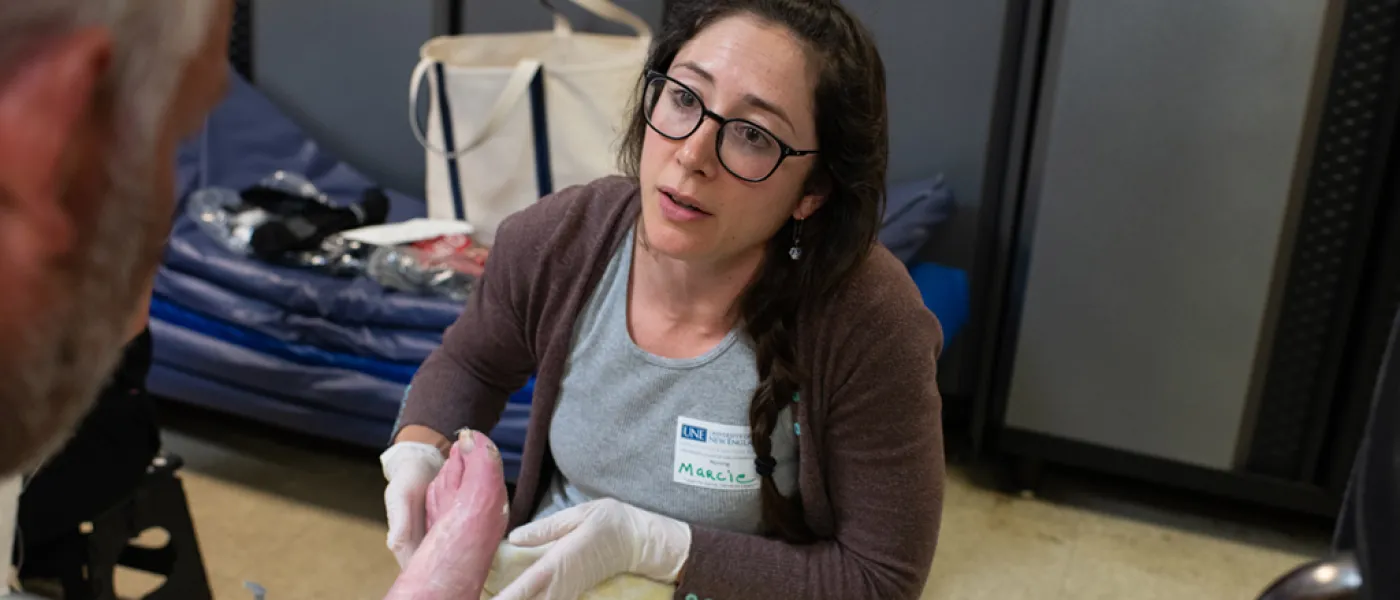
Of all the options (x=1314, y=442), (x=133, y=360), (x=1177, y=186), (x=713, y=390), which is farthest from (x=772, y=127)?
(x=1314, y=442)

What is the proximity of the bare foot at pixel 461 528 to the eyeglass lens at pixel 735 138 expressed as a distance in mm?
372

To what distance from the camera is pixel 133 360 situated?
1504 mm

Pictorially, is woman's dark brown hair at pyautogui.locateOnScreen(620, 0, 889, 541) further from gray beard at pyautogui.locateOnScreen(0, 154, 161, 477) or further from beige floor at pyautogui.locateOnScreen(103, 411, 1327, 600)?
beige floor at pyautogui.locateOnScreen(103, 411, 1327, 600)

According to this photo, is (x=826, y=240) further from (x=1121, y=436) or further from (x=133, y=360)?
(x=1121, y=436)

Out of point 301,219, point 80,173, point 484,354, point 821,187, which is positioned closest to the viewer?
point 80,173

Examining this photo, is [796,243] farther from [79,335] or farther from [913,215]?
[913,215]

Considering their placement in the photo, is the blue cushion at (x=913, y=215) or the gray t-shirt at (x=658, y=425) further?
the blue cushion at (x=913, y=215)

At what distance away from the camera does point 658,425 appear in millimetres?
1134

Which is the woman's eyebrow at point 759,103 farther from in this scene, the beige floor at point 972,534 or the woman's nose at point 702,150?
the beige floor at point 972,534

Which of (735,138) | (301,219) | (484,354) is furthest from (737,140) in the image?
(301,219)

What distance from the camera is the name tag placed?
1108 mm

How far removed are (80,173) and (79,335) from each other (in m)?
0.05

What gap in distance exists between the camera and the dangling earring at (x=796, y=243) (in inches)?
44.1

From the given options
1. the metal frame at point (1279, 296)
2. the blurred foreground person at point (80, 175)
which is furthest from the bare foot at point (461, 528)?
the metal frame at point (1279, 296)
